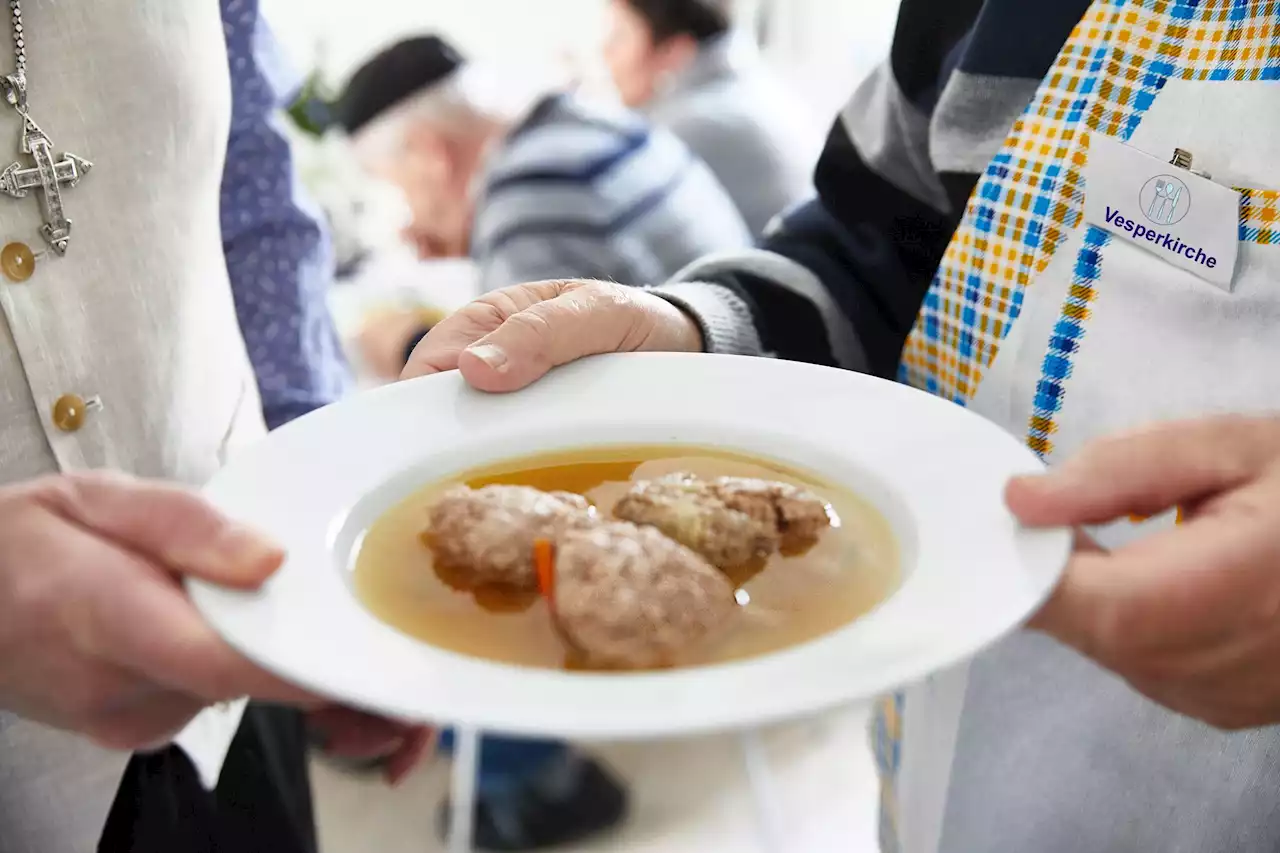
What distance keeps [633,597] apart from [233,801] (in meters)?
0.56

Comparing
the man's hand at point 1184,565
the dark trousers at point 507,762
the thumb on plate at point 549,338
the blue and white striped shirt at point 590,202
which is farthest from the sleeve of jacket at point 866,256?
the dark trousers at point 507,762

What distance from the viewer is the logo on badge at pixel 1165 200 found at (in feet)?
2.42

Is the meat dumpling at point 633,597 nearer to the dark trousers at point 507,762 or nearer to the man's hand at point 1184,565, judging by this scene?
the man's hand at point 1184,565

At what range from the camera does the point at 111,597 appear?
0.56 m

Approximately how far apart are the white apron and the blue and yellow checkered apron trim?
67cm

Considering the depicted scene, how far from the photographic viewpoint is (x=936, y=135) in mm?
899

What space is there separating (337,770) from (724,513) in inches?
21.1

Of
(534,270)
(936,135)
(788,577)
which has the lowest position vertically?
(534,270)

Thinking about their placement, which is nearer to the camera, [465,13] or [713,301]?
[713,301]

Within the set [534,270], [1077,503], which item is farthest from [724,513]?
[534,270]

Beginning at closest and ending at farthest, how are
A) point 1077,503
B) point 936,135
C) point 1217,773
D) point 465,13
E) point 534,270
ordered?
point 1077,503, point 1217,773, point 936,135, point 534,270, point 465,13

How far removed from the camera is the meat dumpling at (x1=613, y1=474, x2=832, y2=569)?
2.11ft

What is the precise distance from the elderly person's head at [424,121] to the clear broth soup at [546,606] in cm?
215

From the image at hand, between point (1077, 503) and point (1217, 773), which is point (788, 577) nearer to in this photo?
point (1077, 503)
